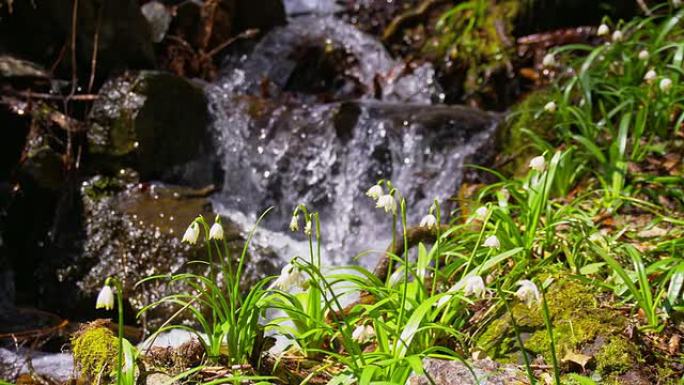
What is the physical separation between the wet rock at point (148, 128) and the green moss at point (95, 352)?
325 centimetres

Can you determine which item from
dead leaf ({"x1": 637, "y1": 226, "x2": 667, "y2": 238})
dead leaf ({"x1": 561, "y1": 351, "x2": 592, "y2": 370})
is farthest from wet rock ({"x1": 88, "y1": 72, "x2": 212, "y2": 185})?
dead leaf ({"x1": 561, "y1": 351, "x2": 592, "y2": 370})

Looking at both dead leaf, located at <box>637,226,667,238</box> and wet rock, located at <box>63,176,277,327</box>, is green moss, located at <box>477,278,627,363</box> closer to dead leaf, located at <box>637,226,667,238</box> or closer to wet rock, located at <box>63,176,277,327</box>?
dead leaf, located at <box>637,226,667,238</box>

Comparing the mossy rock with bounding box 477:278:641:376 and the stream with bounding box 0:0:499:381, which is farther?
the stream with bounding box 0:0:499:381

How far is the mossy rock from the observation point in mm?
2395

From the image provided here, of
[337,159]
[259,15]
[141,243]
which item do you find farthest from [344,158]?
[259,15]

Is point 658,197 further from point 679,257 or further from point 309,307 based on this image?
point 309,307

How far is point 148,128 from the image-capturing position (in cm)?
545

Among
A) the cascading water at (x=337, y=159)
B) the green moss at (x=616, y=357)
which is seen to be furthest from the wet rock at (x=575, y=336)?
the cascading water at (x=337, y=159)

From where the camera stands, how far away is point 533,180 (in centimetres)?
378

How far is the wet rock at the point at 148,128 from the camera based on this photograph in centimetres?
532

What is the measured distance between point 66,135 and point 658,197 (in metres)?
4.61

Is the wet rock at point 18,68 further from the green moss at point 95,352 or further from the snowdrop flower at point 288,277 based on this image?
the snowdrop flower at point 288,277

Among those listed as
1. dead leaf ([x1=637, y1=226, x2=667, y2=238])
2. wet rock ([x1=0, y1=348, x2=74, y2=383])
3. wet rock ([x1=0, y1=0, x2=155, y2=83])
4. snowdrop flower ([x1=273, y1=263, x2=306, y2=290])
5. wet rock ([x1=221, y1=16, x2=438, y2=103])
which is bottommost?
wet rock ([x1=0, y1=348, x2=74, y2=383])

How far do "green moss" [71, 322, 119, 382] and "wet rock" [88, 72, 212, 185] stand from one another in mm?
3253
